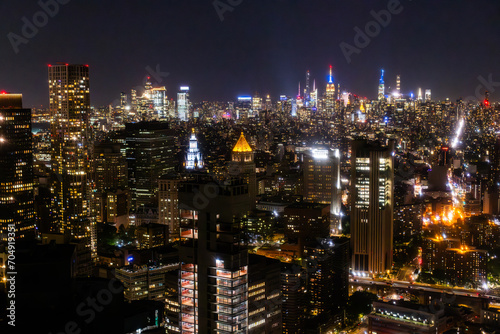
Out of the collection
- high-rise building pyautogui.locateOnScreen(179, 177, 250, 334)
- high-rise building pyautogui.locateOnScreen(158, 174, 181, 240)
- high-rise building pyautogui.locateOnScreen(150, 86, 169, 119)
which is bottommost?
high-rise building pyautogui.locateOnScreen(158, 174, 181, 240)

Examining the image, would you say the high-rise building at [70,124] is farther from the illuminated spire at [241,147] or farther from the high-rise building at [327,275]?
the high-rise building at [327,275]

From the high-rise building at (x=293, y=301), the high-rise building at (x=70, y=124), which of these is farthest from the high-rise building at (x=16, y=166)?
the high-rise building at (x=293, y=301)

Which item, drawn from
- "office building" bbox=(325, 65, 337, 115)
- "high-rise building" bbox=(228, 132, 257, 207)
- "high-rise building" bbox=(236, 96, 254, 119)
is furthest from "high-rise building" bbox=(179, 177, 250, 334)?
"high-rise building" bbox=(236, 96, 254, 119)

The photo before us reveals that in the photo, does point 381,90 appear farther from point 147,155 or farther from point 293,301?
point 293,301

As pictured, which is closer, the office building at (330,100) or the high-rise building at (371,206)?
the high-rise building at (371,206)

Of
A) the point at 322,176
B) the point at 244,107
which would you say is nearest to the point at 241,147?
the point at 322,176

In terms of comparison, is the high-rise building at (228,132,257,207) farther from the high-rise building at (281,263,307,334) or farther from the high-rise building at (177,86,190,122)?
the high-rise building at (177,86,190,122)
